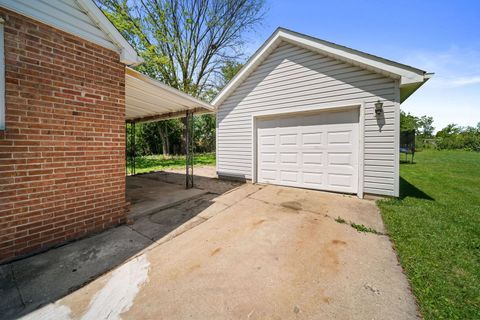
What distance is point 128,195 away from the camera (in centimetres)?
538

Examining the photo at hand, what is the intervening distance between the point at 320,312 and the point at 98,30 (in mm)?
4757

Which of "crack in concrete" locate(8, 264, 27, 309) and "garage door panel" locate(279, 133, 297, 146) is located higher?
"garage door panel" locate(279, 133, 297, 146)

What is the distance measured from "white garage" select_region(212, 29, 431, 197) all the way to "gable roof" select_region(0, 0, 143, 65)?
4.12 metres

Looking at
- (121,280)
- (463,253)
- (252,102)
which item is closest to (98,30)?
(121,280)

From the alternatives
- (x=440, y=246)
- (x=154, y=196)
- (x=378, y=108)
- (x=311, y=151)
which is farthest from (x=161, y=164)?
(x=440, y=246)

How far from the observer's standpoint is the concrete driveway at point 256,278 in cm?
170

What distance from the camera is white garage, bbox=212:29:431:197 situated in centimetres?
462

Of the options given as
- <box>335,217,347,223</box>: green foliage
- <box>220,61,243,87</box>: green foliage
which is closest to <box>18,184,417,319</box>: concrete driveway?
<box>335,217,347,223</box>: green foliage

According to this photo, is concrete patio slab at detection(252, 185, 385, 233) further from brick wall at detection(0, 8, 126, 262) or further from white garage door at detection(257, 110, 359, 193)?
brick wall at detection(0, 8, 126, 262)

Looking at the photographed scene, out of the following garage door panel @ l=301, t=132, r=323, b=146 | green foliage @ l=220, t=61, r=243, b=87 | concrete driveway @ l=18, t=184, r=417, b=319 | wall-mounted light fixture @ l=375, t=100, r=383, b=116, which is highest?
green foliage @ l=220, t=61, r=243, b=87

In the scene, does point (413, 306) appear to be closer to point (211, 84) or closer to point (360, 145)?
point (360, 145)

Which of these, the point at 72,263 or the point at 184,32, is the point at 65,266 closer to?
the point at 72,263

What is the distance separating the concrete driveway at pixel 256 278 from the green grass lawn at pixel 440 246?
17 cm

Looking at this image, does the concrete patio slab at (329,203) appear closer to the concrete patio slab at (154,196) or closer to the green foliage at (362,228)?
the green foliage at (362,228)
